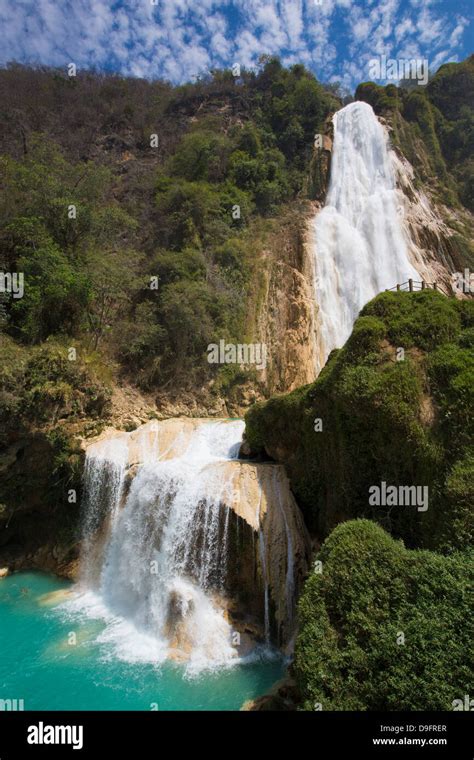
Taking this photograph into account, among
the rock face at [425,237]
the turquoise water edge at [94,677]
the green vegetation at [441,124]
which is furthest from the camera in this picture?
the green vegetation at [441,124]

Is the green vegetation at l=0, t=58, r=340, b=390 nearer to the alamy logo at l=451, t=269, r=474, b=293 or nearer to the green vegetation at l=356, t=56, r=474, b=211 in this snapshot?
the green vegetation at l=356, t=56, r=474, b=211

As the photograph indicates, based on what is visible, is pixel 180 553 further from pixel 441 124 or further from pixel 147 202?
pixel 441 124

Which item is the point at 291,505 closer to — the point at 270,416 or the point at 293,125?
the point at 270,416

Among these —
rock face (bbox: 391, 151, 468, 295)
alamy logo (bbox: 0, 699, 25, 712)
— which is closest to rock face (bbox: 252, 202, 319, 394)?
rock face (bbox: 391, 151, 468, 295)

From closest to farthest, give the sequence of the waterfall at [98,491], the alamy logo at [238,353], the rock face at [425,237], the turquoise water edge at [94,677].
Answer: the turquoise water edge at [94,677] → the waterfall at [98,491] → the alamy logo at [238,353] → the rock face at [425,237]

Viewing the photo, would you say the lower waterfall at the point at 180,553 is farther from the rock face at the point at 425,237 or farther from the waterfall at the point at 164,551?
the rock face at the point at 425,237
